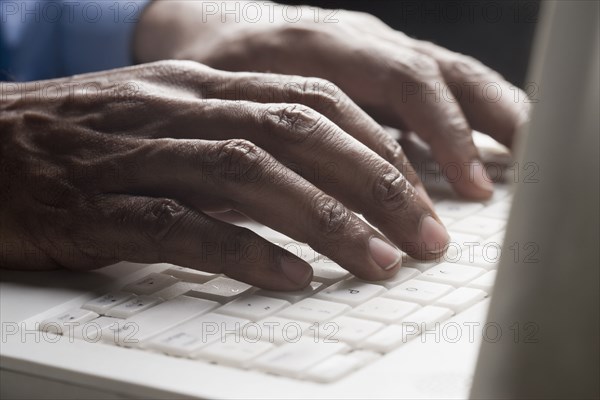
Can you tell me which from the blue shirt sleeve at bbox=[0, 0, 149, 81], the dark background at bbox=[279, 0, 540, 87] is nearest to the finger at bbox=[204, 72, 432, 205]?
the blue shirt sleeve at bbox=[0, 0, 149, 81]

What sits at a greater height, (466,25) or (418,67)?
(418,67)

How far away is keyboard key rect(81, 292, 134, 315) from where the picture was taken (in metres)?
0.56

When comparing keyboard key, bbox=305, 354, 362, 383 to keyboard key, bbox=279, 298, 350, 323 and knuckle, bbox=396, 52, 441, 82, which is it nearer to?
keyboard key, bbox=279, 298, 350, 323

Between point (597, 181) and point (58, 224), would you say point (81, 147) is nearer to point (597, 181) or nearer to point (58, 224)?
point (58, 224)

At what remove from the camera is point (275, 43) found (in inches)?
38.9

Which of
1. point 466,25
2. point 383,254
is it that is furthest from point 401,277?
point 466,25

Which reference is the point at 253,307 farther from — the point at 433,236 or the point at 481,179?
the point at 481,179

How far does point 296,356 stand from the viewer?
48 centimetres

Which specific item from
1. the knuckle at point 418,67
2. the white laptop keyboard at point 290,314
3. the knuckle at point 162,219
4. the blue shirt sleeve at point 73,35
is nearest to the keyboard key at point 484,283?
the white laptop keyboard at point 290,314

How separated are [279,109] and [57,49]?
26.8 inches

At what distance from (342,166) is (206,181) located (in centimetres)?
10

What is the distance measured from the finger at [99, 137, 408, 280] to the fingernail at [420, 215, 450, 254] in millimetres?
38

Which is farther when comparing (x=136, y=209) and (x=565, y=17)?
(x=136, y=209)

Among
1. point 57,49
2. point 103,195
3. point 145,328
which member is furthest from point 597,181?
point 57,49
